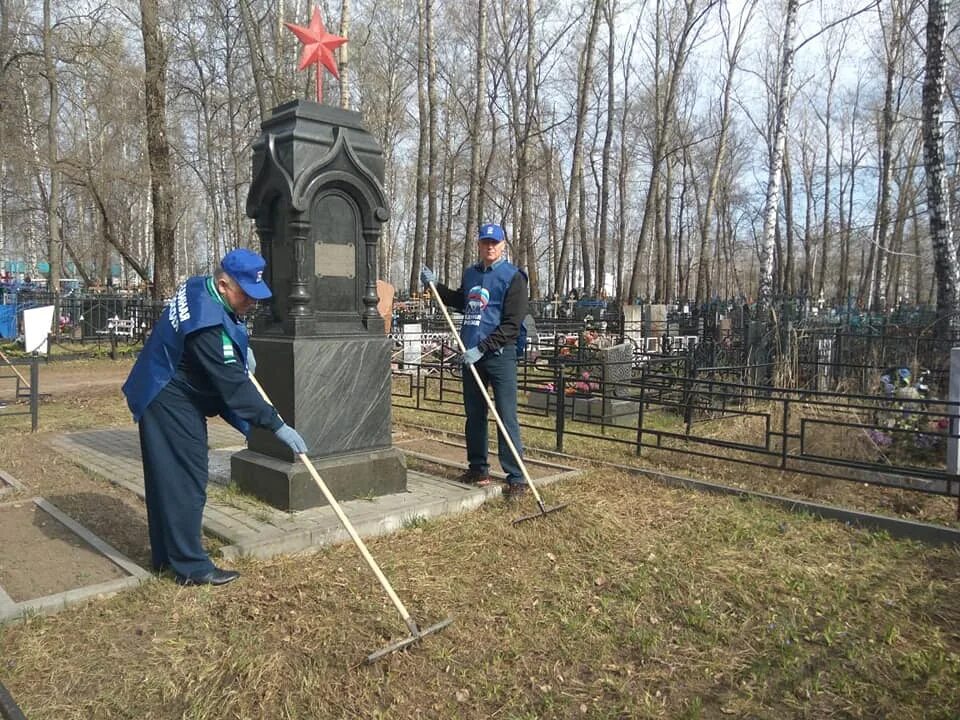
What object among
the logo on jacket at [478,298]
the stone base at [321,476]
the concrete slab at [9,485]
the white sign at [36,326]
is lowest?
the concrete slab at [9,485]

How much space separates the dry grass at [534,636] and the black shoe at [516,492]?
78 cm

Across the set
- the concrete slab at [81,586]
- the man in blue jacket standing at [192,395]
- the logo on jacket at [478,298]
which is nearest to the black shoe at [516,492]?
the logo on jacket at [478,298]

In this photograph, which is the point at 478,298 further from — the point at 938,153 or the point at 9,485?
the point at 938,153

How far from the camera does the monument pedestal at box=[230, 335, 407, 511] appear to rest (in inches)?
199

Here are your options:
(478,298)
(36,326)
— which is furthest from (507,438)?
(36,326)

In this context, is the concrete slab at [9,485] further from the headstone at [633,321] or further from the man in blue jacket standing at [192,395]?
the headstone at [633,321]

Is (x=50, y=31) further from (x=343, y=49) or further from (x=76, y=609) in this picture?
(x=76, y=609)

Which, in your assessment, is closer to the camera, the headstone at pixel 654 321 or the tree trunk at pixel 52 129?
the headstone at pixel 654 321

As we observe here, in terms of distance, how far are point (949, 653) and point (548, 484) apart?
3201 millimetres

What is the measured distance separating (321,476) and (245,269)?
1928 mm

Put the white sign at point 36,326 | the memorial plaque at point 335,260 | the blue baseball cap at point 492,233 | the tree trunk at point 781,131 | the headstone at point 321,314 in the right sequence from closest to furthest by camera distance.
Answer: the headstone at point 321,314 → the memorial plaque at point 335,260 → the blue baseball cap at point 492,233 → the white sign at point 36,326 → the tree trunk at point 781,131

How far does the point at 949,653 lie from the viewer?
3326 mm

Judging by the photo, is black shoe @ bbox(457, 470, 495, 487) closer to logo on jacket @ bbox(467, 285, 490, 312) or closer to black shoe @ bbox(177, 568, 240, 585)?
logo on jacket @ bbox(467, 285, 490, 312)

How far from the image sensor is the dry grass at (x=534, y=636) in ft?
9.65
